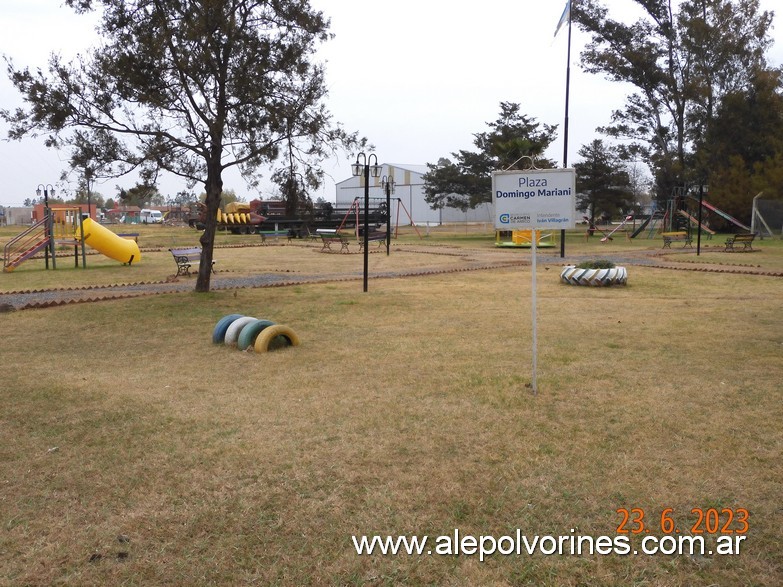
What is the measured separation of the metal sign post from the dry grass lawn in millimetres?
1578

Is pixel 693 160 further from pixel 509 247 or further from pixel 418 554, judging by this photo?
pixel 418 554

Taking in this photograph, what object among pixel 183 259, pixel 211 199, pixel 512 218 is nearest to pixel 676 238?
pixel 183 259

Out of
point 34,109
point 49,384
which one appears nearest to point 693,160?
point 34,109

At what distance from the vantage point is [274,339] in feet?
29.8

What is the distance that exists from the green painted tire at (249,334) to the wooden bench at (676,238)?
25552 millimetres

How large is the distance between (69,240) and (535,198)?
20.0 meters

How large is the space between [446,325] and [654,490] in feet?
20.4

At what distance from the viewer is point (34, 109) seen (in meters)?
12.3

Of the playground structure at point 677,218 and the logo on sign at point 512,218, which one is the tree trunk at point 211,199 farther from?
the playground structure at point 677,218

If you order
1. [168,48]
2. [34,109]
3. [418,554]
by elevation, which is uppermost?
[168,48]

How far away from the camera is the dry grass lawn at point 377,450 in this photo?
3557 mm

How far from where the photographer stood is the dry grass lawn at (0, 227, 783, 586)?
3.56 m

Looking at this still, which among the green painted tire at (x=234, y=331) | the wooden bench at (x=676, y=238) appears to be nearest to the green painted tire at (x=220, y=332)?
the green painted tire at (x=234, y=331)

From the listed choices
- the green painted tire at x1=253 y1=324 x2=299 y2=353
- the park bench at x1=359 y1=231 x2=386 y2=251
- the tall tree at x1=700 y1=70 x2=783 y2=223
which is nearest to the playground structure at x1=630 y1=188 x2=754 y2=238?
the tall tree at x1=700 y1=70 x2=783 y2=223
